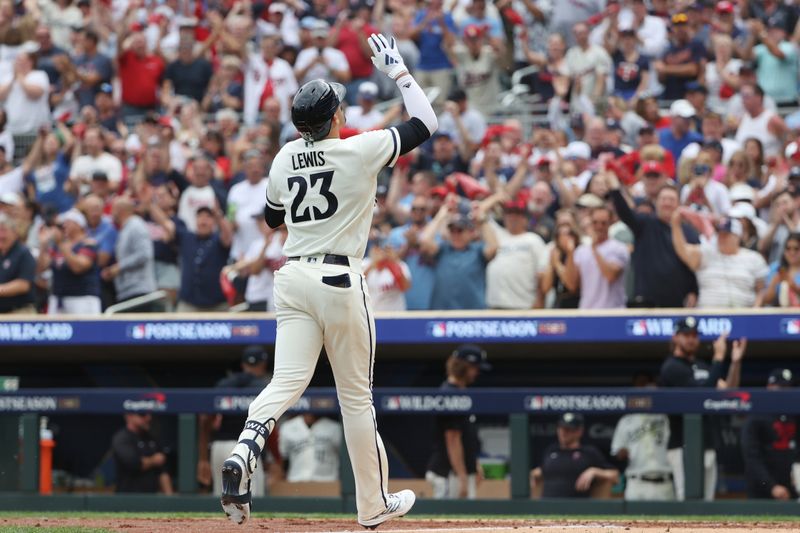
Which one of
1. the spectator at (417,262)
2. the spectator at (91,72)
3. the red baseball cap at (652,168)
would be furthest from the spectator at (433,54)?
the red baseball cap at (652,168)

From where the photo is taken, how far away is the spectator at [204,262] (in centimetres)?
1255

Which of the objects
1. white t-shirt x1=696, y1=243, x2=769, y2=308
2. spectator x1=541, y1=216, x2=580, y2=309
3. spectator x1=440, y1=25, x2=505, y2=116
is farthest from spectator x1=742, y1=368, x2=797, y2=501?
spectator x1=440, y1=25, x2=505, y2=116

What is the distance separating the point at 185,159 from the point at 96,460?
14.7 feet

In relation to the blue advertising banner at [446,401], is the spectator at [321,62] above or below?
above

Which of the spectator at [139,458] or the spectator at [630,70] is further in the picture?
the spectator at [630,70]

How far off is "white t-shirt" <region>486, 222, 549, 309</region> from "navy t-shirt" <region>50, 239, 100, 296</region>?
350 centimetres

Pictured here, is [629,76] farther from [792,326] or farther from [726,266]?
[792,326]

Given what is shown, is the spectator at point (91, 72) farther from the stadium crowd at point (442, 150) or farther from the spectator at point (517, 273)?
the spectator at point (517, 273)

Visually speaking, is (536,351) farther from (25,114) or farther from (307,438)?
(25,114)

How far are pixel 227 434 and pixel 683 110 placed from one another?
540cm

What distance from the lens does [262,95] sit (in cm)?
1561

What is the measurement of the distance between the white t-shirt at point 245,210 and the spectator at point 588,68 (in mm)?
3556

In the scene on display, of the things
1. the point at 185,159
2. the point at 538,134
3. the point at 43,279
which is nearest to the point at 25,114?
the point at 185,159

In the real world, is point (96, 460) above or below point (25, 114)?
below
